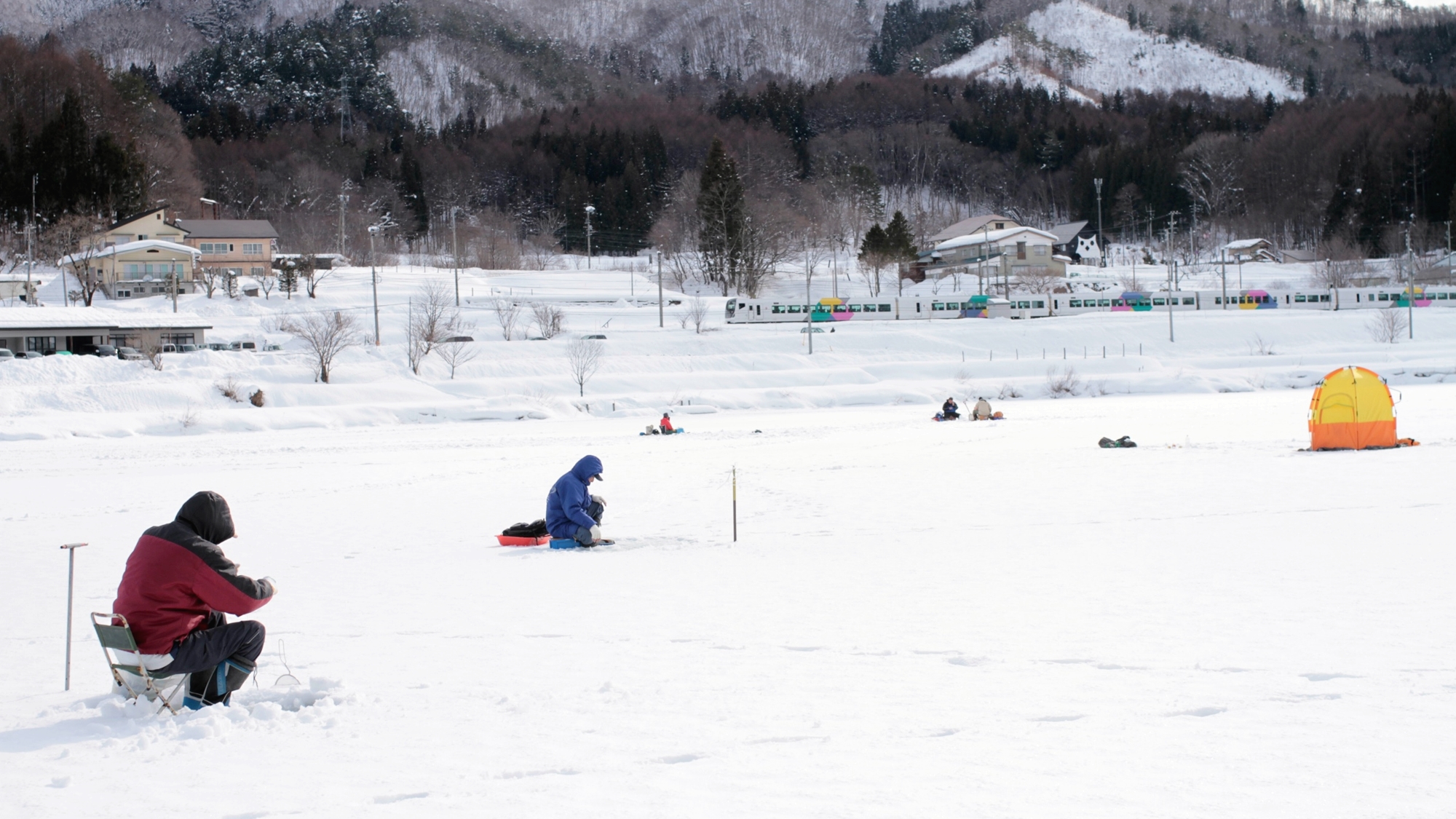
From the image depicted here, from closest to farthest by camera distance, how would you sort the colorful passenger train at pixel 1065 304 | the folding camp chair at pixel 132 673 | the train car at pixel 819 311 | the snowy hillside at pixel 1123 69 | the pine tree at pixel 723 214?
the folding camp chair at pixel 132 673, the train car at pixel 819 311, the colorful passenger train at pixel 1065 304, the pine tree at pixel 723 214, the snowy hillside at pixel 1123 69

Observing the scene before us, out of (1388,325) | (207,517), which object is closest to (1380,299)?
(1388,325)

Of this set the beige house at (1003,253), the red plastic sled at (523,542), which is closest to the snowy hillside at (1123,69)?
the beige house at (1003,253)

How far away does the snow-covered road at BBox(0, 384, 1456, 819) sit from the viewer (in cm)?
444

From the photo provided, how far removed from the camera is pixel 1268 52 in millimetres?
189750

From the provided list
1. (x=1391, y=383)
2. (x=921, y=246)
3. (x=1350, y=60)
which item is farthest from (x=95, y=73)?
(x=1350, y=60)

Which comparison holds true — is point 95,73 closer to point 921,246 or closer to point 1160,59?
point 921,246

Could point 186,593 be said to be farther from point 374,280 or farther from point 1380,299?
point 1380,299

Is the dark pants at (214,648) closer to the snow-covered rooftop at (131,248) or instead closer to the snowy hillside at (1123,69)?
the snow-covered rooftop at (131,248)

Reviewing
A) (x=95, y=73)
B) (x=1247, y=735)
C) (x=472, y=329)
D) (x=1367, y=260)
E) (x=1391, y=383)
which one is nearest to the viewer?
(x=1247, y=735)

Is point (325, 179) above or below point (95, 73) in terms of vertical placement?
below

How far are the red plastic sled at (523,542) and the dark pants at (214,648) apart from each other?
22.1 feet

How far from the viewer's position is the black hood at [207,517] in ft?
17.9

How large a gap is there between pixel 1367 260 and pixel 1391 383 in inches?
2148

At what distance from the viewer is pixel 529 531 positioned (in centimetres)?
1274
